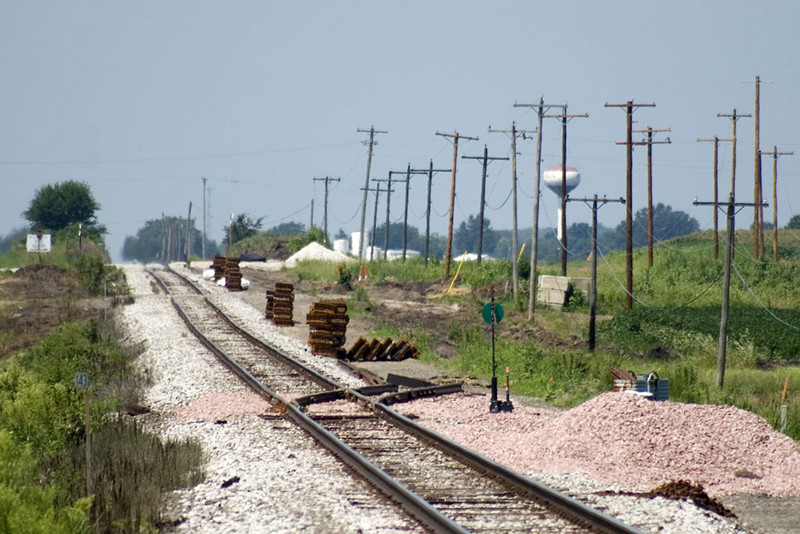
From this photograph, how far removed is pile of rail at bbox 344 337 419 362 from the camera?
29.0m

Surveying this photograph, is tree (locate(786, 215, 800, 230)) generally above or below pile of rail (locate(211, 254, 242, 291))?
above

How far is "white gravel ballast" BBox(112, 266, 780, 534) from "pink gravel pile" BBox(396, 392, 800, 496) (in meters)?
0.04

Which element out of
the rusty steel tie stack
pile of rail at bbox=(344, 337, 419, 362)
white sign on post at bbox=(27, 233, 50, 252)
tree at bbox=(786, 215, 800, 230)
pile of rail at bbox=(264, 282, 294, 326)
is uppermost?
tree at bbox=(786, 215, 800, 230)

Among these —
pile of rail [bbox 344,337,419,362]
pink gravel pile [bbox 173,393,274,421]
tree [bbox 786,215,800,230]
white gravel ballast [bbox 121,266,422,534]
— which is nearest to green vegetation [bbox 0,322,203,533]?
white gravel ballast [bbox 121,266,422,534]

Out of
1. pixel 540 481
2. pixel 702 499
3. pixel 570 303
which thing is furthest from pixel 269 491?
pixel 570 303

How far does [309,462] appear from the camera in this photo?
14.3 meters

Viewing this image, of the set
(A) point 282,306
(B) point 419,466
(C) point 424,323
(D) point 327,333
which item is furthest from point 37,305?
(B) point 419,466

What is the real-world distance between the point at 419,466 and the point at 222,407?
682cm

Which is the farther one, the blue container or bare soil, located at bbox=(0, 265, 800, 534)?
the blue container

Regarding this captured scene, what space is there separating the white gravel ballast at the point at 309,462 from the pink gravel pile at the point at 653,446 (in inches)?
1.8

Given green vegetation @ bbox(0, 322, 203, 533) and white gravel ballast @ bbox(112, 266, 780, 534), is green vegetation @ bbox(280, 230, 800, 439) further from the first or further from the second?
green vegetation @ bbox(0, 322, 203, 533)

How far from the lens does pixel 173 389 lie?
22281 mm

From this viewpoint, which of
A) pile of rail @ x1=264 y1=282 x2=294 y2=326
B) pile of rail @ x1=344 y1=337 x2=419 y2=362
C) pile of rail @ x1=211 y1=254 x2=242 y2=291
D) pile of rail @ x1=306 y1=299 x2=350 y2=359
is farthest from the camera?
pile of rail @ x1=211 y1=254 x2=242 y2=291

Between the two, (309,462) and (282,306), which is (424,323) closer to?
(282,306)
